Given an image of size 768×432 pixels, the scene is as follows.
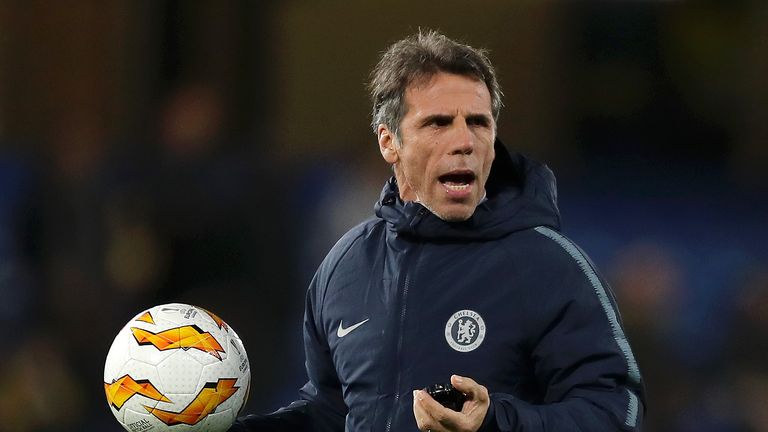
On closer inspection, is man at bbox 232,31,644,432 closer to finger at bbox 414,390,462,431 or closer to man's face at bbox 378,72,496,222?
man's face at bbox 378,72,496,222

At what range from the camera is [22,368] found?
20.5 ft

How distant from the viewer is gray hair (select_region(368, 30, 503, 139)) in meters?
2.98

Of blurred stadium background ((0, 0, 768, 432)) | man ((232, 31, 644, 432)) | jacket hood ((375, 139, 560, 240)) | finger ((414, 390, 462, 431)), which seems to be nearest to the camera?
finger ((414, 390, 462, 431))

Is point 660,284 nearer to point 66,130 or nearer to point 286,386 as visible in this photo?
point 286,386

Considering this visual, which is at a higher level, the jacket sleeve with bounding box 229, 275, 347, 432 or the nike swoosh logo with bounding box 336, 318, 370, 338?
the nike swoosh logo with bounding box 336, 318, 370, 338

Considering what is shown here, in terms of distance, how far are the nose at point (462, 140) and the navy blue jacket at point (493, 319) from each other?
0.14 metres

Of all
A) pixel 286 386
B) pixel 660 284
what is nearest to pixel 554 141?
pixel 660 284

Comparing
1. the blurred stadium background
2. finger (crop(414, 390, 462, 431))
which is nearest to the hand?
finger (crop(414, 390, 462, 431))

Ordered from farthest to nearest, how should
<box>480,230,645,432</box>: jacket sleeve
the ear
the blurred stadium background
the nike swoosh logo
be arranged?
the blurred stadium background < the ear < the nike swoosh logo < <box>480,230,645,432</box>: jacket sleeve

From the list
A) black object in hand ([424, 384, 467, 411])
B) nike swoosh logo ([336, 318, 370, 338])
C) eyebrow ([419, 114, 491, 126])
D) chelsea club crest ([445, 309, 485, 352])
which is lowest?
black object in hand ([424, 384, 467, 411])

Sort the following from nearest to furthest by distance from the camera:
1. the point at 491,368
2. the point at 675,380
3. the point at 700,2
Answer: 1. the point at 491,368
2. the point at 675,380
3. the point at 700,2

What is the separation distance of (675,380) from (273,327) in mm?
2046

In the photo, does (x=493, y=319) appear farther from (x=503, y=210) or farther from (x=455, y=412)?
(x=455, y=412)

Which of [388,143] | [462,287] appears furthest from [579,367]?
[388,143]
